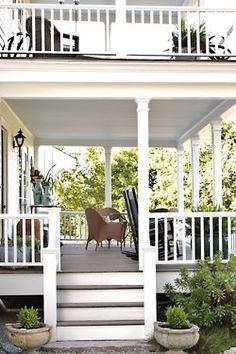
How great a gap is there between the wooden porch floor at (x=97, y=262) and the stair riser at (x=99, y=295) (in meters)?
0.31

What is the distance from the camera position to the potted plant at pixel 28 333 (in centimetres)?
572

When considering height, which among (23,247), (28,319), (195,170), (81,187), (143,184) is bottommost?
(28,319)

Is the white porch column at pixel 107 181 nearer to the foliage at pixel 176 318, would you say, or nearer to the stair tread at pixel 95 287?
the stair tread at pixel 95 287

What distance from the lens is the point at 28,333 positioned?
5719 mm

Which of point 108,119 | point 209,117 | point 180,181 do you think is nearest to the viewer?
point 209,117

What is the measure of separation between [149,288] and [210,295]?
771mm

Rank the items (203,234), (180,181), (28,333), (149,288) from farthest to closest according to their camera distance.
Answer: (180,181) < (203,234) < (149,288) < (28,333)

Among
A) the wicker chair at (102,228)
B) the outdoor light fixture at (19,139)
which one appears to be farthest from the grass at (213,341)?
the outdoor light fixture at (19,139)

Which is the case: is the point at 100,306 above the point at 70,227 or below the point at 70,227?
below

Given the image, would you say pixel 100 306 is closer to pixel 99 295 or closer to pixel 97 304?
pixel 97 304

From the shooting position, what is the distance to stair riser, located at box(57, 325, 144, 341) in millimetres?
6586

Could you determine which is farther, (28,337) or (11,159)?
(11,159)

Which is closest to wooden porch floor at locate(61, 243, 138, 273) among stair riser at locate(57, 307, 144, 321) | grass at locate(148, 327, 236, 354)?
stair riser at locate(57, 307, 144, 321)

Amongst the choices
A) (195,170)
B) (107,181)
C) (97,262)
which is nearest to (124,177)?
(107,181)
